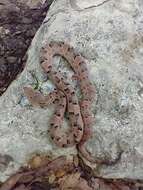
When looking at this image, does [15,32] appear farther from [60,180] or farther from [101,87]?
[60,180]

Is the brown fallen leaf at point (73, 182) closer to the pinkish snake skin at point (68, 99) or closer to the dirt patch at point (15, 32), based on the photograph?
the pinkish snake skin at point (68, 99)

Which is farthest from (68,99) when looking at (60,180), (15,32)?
(15,32)

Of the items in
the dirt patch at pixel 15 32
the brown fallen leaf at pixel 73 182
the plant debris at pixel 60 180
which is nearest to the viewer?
the plant debris at pixel 60 180

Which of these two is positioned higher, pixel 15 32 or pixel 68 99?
pixel 68 99

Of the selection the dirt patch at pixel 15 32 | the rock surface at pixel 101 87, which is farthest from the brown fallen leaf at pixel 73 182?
the dirt patch at pixel 15 32

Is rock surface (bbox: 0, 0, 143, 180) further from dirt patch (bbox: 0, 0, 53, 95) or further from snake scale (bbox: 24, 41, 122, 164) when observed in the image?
dirt patch (bbox: 0, 0, 53, 95)

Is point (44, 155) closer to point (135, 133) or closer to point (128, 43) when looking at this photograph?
point (135, 133)

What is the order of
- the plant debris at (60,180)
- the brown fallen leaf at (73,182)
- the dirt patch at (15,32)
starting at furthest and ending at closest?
the dirt patch at (15,32), the brown fallen leaf at (73,182), the plant debris at (60,180)
